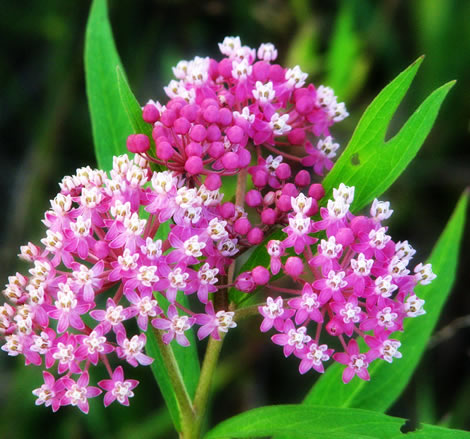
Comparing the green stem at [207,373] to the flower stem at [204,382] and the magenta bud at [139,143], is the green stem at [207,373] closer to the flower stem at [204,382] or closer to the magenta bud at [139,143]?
the flower stem at [204,382]

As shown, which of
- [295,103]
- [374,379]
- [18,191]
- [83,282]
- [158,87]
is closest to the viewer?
[83,282]

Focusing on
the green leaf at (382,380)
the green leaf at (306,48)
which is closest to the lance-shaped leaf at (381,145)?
the green leaf at (382,380)

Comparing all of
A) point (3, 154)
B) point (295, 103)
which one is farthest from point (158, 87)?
point (295, 103)

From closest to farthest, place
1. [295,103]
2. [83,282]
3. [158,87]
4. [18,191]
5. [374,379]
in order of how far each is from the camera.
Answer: [83,282], [295,103], [374,379], [18,191], [158,87]

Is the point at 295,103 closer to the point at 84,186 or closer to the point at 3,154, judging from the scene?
the point at 84,186

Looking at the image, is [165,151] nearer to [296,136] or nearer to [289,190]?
[289,190]

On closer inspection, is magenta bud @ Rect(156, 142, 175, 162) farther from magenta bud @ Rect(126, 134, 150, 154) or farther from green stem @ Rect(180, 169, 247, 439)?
green stem @ Rect(180, 169, 247, 439)

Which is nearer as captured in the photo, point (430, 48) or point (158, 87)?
point (430, 48)
